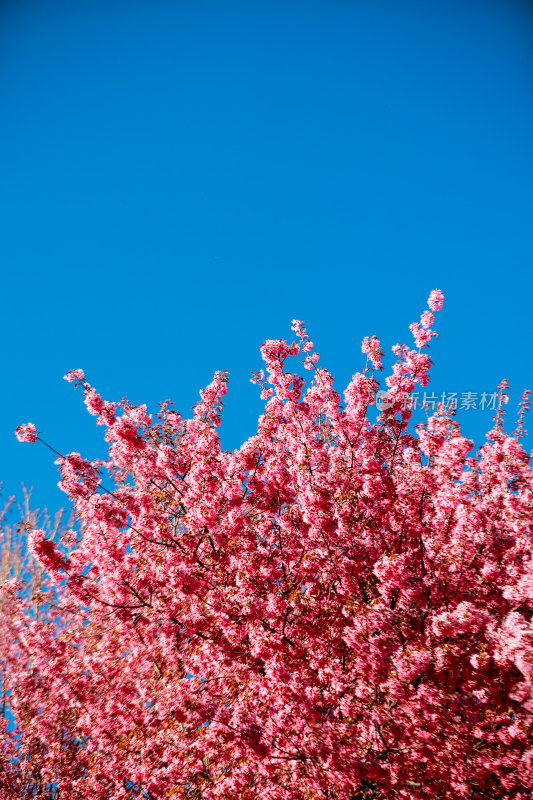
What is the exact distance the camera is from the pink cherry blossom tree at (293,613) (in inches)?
212

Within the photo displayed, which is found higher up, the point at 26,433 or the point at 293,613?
the point at 26,433

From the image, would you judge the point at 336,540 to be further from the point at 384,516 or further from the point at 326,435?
the point at 326,435

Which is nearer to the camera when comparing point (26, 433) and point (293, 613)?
point (293, 613)

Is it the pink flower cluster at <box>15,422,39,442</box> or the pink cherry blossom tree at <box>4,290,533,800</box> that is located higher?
the pink flower cluster at <box>15,422,39,442</box>

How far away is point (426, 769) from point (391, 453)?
17.0ft

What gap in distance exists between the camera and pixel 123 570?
814 cm

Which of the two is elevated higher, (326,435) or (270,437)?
(326,435)

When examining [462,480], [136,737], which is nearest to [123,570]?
[136,737]

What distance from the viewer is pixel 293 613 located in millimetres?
6691

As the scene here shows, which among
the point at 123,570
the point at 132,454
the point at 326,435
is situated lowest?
the point at 123,570

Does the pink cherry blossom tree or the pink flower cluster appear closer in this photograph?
the pink cherry blossom tree

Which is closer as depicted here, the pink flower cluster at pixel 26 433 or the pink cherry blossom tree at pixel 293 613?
the pink cherry blossom tree at pixel 293 613

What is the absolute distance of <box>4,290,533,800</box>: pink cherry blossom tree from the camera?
17.7 feet

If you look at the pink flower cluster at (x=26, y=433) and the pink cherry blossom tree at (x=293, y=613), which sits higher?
the pink flower cluster at (x=26, y=433)
